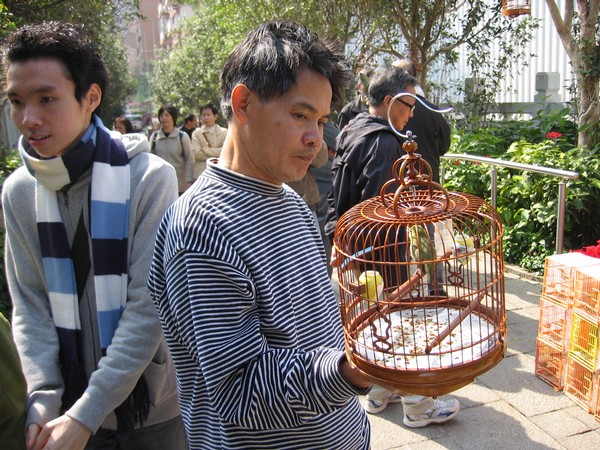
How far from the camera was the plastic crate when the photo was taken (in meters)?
3.07

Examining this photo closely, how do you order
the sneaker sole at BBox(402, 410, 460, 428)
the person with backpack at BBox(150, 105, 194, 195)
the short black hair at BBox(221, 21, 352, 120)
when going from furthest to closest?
1. the person with backpack at BBox(150, 105, 194, 195)
2. the sneaker sole at BBox(402, 410, 460, 428)
3. the short black hair at BBox(221, 21, 352, 120)

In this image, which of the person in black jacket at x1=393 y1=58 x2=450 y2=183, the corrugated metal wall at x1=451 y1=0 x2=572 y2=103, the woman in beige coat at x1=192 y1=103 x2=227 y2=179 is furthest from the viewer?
the corrugated metal wall at x1=451 y1=0 x2=572 y2=103

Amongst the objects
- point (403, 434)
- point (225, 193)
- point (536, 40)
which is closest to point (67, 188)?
point (225, 193)

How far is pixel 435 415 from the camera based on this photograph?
3.14 meters

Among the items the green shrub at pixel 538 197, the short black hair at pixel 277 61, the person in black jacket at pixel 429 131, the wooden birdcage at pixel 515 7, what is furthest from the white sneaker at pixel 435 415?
the wooden birdcage at pixel 515 7

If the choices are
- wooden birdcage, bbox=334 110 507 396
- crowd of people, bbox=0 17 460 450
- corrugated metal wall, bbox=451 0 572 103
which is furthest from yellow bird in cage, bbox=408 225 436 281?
corrugated metal wall, bbox=451 0 572 103

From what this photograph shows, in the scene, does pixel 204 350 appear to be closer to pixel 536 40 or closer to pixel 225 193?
pixel 225 193

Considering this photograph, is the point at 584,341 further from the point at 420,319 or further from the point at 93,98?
the point at 93,98

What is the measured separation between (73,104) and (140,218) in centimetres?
37

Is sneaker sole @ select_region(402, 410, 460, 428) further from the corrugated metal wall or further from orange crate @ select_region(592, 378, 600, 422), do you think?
the corrugated metal wall

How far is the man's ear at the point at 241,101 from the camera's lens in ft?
4.32

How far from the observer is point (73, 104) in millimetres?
1667

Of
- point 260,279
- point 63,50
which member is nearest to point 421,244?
point 260,279

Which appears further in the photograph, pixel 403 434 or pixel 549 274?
pixel 549 274
